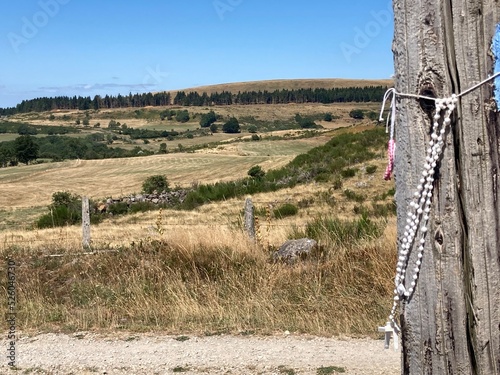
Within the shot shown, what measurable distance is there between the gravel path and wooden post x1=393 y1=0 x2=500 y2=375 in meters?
2.81

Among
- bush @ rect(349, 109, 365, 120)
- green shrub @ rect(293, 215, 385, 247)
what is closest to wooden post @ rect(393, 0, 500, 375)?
green shrub @ rect(293, 215, 385, 247)

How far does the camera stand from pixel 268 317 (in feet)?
18.2

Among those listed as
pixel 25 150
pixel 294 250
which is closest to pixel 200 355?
pixel 294 250

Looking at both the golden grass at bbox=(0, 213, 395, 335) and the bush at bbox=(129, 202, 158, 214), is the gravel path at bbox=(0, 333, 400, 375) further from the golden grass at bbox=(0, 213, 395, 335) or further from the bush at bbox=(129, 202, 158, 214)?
the bush at bbox=(129, 202, 158, 214)

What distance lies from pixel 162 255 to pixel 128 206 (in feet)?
77.8

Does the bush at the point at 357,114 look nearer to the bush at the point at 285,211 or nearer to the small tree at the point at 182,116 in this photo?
the small tree at the point at 182,116

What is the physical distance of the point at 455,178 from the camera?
1.62 meters

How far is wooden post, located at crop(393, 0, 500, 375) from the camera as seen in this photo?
1.58 m

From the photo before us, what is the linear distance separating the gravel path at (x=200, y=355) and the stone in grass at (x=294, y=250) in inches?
108

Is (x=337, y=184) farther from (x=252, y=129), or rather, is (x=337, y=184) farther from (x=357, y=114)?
(x=357, y=114)

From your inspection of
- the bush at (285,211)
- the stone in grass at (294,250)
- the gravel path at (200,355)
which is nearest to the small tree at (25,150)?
the bush at (285,211)

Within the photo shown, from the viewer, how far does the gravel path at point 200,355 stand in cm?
455

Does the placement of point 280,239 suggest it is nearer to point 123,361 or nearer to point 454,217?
point 123,361

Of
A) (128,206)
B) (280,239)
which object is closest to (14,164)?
(128,206)
